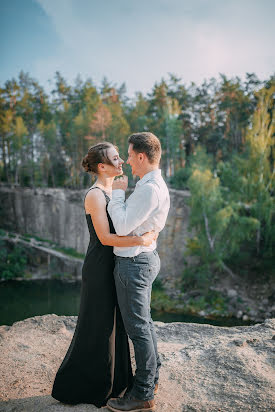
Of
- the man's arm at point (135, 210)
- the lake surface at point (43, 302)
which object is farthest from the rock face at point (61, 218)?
the man's arm at point (135, 210)

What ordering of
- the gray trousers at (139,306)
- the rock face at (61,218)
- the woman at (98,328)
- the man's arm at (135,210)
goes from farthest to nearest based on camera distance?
the rock face at (61,218)
the woman at (98,328)
the gray trousers at (139,306)
the man's arm at (135,210)

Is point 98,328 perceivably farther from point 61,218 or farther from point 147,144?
point 61,218

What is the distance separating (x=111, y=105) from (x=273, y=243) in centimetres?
1626

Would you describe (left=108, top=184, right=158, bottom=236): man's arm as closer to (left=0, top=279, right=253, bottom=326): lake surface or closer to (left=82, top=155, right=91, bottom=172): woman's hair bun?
(left=82, top=155, right=91, bottom=172): woman's hair bun

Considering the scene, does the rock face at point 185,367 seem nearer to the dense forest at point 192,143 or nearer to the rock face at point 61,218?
the dense forest at point 192,143

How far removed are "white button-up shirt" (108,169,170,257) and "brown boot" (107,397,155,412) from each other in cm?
121

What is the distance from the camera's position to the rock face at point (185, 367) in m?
2.83

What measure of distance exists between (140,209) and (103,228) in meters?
0.40

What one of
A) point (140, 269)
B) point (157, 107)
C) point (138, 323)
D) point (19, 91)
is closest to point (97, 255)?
point (140, 269)

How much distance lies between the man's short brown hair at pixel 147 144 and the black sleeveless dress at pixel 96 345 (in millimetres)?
522

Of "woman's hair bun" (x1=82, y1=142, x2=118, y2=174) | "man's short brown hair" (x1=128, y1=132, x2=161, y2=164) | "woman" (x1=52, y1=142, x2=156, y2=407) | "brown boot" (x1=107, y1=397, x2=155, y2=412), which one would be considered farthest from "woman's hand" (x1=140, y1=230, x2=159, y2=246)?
"brown boot" (x1=107, y1=397, x2=155, y2=412)

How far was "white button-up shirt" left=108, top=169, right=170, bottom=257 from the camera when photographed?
7.85 feet

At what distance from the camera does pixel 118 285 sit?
2.56 meters

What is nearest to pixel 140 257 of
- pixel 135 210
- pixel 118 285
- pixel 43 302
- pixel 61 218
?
pixel 118 285
